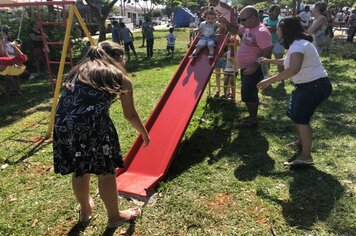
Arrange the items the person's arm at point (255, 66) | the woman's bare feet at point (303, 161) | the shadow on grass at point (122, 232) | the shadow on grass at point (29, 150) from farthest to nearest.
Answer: the person's arm at point (255, 66), the shadow on grass at point (29, 150), the woman's bare feet at point (303, 161), the shadow on grass at point (122, 232)

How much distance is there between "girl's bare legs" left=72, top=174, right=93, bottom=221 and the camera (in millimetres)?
3064

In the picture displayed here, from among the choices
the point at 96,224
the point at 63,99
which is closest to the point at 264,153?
the point at 96,224

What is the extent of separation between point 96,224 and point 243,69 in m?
3.18

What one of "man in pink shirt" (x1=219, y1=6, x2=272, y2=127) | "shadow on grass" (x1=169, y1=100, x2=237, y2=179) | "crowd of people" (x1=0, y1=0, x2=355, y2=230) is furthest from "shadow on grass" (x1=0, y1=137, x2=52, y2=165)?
"man in pink shirt" (x1=219, y1=6, x2=272, y2=127)

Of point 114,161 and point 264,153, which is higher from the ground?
point 114,161

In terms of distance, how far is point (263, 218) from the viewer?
3324 mm

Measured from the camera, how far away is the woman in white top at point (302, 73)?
12.2 feet

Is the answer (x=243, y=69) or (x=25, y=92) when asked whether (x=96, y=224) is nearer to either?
(x=243, y=69)

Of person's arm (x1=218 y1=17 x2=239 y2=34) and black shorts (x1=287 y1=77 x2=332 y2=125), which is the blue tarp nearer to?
person's arm (x1=218 y1=17 x2=239 y2=34)

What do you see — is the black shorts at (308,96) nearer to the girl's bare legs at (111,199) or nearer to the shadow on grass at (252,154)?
the shadow on grass at (252,154)

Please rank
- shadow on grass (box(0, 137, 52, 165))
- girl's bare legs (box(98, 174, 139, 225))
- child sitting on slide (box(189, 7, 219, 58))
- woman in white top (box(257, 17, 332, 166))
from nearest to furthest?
girl's bare legs (box(98, 174, 139, 225)), woman in white top (box(257, 17, 332, 166)), shadow on grass (box(0, 137, 52, 165)), child sitting on slide (box(189, 7, 219, 58))

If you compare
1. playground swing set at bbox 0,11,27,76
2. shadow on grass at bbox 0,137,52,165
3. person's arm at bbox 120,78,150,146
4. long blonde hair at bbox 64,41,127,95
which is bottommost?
shadow on grass at bbox 0,137,52,165

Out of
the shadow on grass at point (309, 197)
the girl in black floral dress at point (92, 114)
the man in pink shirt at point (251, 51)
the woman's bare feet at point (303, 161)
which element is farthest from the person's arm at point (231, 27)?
the girl in black floral dress at point (92, 114)

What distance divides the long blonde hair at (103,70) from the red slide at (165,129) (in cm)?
152
